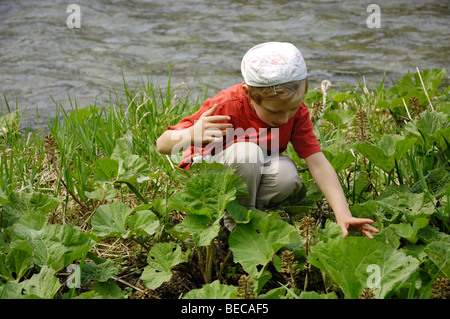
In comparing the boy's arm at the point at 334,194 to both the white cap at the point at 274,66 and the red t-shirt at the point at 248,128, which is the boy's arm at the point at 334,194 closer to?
the red t-shirt at the point at 248,128

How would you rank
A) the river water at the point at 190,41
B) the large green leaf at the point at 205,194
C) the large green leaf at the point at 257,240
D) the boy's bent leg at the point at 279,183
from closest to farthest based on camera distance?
the large green leaf at the point at 257,240, the large green leaf at the point at 205,194, the boy's bent leg at the point at 279,183, the river water at the point at 190,41

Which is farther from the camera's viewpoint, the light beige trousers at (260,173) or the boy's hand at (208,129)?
the light beige trousers at (260,173)

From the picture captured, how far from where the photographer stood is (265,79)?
170 centimetres

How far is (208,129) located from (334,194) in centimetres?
46

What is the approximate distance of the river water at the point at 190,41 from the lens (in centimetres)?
385

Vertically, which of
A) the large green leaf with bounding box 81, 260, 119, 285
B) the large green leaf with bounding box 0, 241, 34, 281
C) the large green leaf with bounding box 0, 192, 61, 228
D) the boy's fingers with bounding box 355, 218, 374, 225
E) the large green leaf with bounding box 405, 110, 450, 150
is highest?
the large green leaf with bounding box 405, 110, 450, 150

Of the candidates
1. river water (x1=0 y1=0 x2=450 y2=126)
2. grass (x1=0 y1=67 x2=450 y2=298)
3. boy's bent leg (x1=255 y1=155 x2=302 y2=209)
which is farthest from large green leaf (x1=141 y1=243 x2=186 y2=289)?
river water (x1=0 y1=0 x2=450 y2=126)

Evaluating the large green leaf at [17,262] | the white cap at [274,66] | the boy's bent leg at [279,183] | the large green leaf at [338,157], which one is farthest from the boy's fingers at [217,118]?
the large green leaf at [17,262]

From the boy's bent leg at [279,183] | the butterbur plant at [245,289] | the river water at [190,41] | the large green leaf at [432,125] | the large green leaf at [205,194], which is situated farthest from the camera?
the river water at [190,41]

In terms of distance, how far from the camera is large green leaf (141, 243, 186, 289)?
1.57m

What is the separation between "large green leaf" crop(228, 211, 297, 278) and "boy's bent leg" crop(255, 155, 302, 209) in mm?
300

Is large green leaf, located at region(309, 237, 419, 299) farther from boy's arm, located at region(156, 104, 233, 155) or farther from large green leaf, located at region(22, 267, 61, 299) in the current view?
large green leaf, located at region(22, 267, 61, 299)

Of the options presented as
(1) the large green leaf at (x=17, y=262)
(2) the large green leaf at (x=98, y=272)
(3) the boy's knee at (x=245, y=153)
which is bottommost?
(2) the large green leaf at (x=98, y=272)
